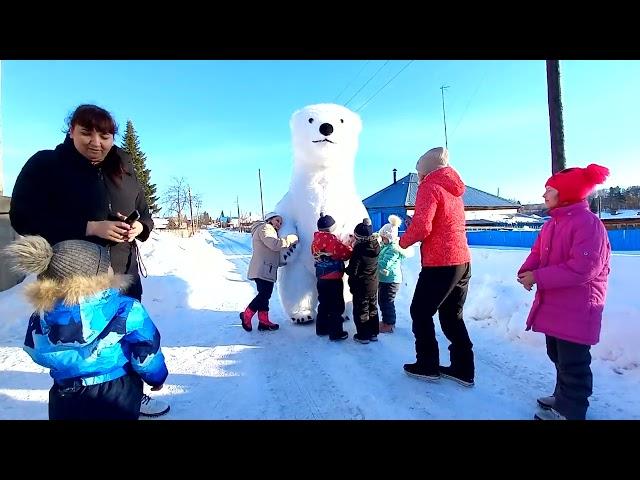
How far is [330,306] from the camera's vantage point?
3.70 m

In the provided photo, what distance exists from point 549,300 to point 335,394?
154 cm

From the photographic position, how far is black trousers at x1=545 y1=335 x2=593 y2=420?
200 centimetres

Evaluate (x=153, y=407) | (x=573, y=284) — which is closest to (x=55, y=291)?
(x=153, y=407)

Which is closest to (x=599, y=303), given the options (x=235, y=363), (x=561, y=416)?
(x=561, y=416)

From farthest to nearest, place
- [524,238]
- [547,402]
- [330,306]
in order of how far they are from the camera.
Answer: [524,238], [330,306], [547,402]

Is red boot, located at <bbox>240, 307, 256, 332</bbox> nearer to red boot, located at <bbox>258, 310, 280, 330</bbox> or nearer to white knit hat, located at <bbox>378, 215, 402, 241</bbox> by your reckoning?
red boot, located at <bbox>258, 310, 280, 330</bbox>

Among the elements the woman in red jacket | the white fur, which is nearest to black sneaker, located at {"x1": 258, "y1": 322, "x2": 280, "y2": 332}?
the white fur

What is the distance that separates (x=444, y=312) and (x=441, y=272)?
319mm

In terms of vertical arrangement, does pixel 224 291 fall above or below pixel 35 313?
below

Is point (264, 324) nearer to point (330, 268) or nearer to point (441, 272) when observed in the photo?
point (330, 268)

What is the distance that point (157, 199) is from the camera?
41031mm
